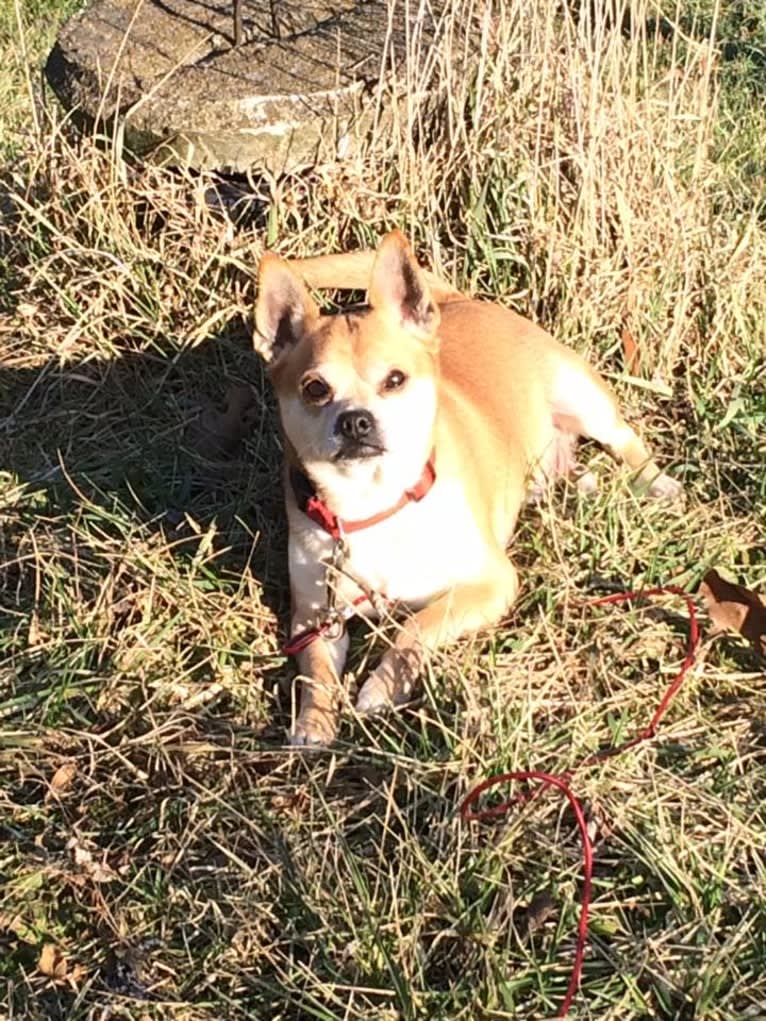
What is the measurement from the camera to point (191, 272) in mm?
4133

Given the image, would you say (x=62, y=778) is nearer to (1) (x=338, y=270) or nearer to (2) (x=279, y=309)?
(2) (x=279, y=309)

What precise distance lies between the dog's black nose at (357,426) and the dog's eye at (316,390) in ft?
0.37

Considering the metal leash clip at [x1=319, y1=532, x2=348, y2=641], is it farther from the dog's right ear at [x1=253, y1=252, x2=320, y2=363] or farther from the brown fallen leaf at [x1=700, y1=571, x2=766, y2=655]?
the brown fallen leaf at [x1=700, y1=571, x2=766, y2=655]

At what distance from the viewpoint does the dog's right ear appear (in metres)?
3.12

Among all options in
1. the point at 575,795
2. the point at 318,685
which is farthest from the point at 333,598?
the point at 575,795

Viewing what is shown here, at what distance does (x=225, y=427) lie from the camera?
12.9 ft

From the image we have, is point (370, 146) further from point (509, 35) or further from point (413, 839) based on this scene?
point (413, 839)

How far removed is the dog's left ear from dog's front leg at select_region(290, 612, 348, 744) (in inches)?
29.6

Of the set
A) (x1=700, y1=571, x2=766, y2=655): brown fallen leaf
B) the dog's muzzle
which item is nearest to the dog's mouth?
the dog's muzzle

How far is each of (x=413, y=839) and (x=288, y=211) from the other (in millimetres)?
2259

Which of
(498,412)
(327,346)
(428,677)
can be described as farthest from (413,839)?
(498,412)

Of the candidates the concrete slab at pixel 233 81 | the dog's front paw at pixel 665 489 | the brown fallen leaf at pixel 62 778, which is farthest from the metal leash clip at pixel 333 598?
the concrete slab at pixel 233 81

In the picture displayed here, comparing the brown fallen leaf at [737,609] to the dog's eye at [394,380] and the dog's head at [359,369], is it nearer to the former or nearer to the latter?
the dog's head at [359,369]

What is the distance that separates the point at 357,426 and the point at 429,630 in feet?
1.62
